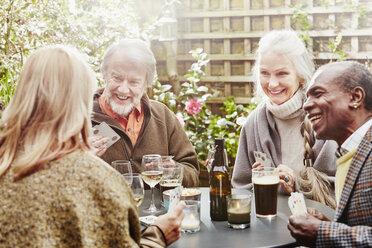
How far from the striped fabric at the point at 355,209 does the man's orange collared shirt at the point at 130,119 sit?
1.32 meters

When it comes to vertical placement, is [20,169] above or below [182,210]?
above

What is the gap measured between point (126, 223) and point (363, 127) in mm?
950

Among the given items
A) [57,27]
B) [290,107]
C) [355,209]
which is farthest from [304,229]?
[57,27]

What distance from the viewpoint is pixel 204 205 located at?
190 centimetres

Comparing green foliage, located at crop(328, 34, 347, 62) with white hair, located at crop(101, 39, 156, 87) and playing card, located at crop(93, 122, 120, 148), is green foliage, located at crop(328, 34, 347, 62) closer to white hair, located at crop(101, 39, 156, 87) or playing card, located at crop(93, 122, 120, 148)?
white hair, located at crop(101, 39, 156, 87)

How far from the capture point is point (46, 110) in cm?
117

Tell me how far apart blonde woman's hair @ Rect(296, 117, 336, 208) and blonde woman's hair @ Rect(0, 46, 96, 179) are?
4.34 ft

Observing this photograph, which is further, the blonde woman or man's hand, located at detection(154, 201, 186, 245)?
man's hand, located at detection(154, 201, 186, 245)

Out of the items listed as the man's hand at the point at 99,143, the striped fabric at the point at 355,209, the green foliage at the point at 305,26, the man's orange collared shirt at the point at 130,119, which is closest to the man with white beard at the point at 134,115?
the man's orange collared shirt at the point at 130,119

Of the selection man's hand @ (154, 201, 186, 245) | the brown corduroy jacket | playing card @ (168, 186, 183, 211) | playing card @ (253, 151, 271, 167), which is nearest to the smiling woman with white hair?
playing card @ (253, 151, 271, 167)

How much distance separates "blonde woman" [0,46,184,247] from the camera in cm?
107

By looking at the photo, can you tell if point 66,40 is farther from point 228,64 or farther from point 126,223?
point 126,223

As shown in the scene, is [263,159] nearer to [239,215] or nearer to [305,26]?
[239,215]

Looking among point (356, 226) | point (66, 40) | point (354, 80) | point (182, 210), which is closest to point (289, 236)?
point (356, 226)
